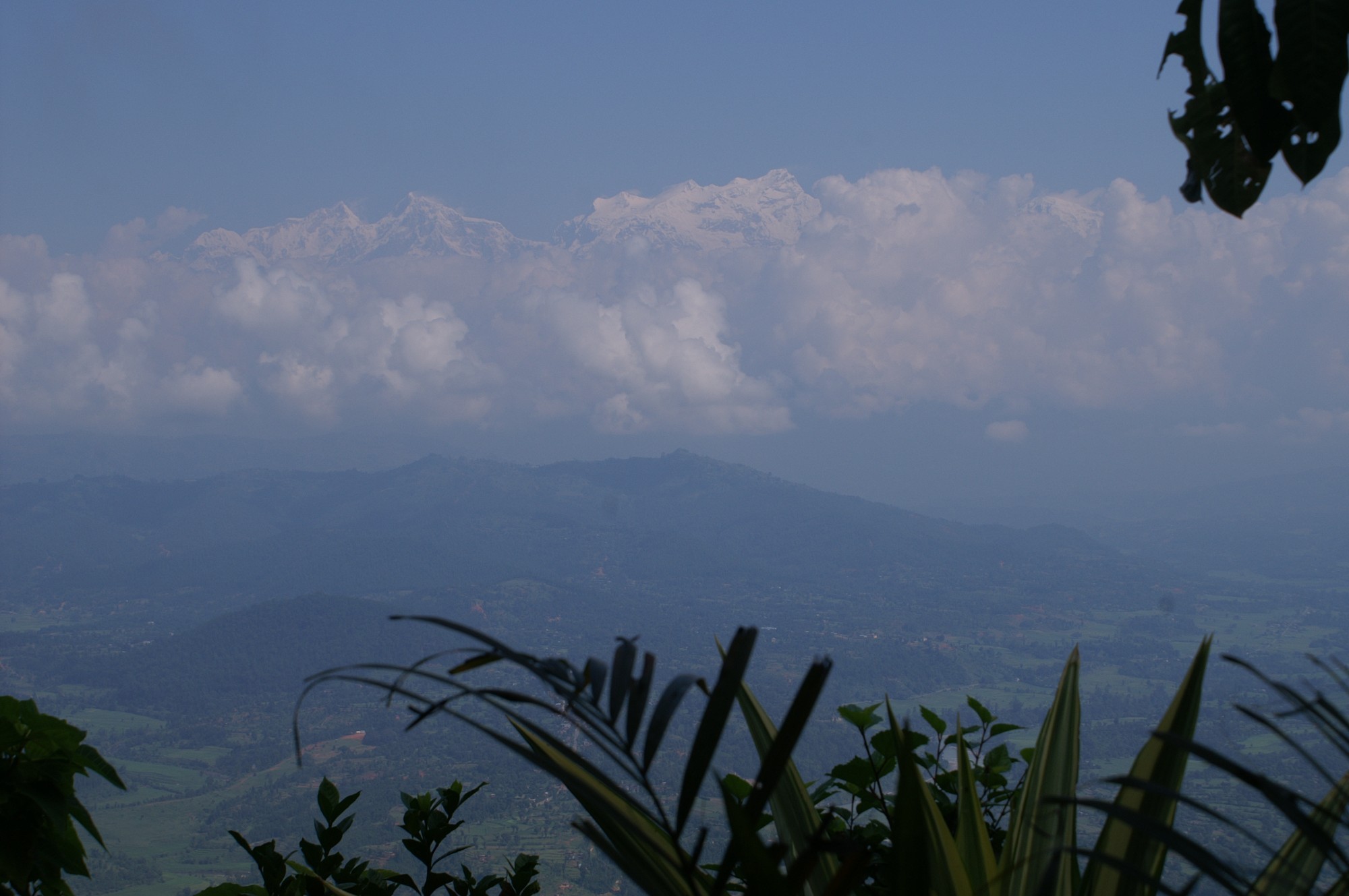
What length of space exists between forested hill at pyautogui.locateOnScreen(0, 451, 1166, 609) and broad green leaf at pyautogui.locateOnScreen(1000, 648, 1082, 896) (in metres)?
101

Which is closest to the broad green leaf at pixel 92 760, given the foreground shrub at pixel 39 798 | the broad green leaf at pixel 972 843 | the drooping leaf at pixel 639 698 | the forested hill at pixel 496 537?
the foreground shrub at pixel 39 798

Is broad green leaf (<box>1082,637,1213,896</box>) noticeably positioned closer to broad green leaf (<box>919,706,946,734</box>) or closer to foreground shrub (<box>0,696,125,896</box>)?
broad green leaf (<box>919,706,946,734</box>)

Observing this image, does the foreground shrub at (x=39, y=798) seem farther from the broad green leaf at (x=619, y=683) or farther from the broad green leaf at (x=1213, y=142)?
the broad green leaf at (x=1213, y=142)

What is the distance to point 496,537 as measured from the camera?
133 metres

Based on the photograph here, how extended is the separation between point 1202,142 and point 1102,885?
88 cm

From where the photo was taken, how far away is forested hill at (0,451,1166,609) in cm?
11350

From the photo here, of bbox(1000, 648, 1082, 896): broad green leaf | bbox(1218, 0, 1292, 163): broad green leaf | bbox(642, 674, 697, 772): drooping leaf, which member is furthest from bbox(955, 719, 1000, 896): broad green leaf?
bbox(1218, 0, 1292, 163): broad green leaf

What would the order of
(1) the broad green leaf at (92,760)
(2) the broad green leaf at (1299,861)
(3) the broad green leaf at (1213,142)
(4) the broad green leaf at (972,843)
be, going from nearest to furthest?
(2) the broad green leaf at (1299,861) < (3) the broad green leaf at (1213,142) < (4) the broad green leaf at (972,843) < (1) the broad green leaf at (92,760)

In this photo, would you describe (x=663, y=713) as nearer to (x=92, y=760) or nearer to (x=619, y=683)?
(x=619, y=683)

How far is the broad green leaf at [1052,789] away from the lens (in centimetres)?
107

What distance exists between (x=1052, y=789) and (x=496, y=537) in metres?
136

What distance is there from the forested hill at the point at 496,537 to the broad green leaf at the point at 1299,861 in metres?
101

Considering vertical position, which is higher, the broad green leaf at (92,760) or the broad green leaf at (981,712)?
the broad green leaf at (981,712)

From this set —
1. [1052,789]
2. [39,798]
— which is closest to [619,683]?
[1052,789]
